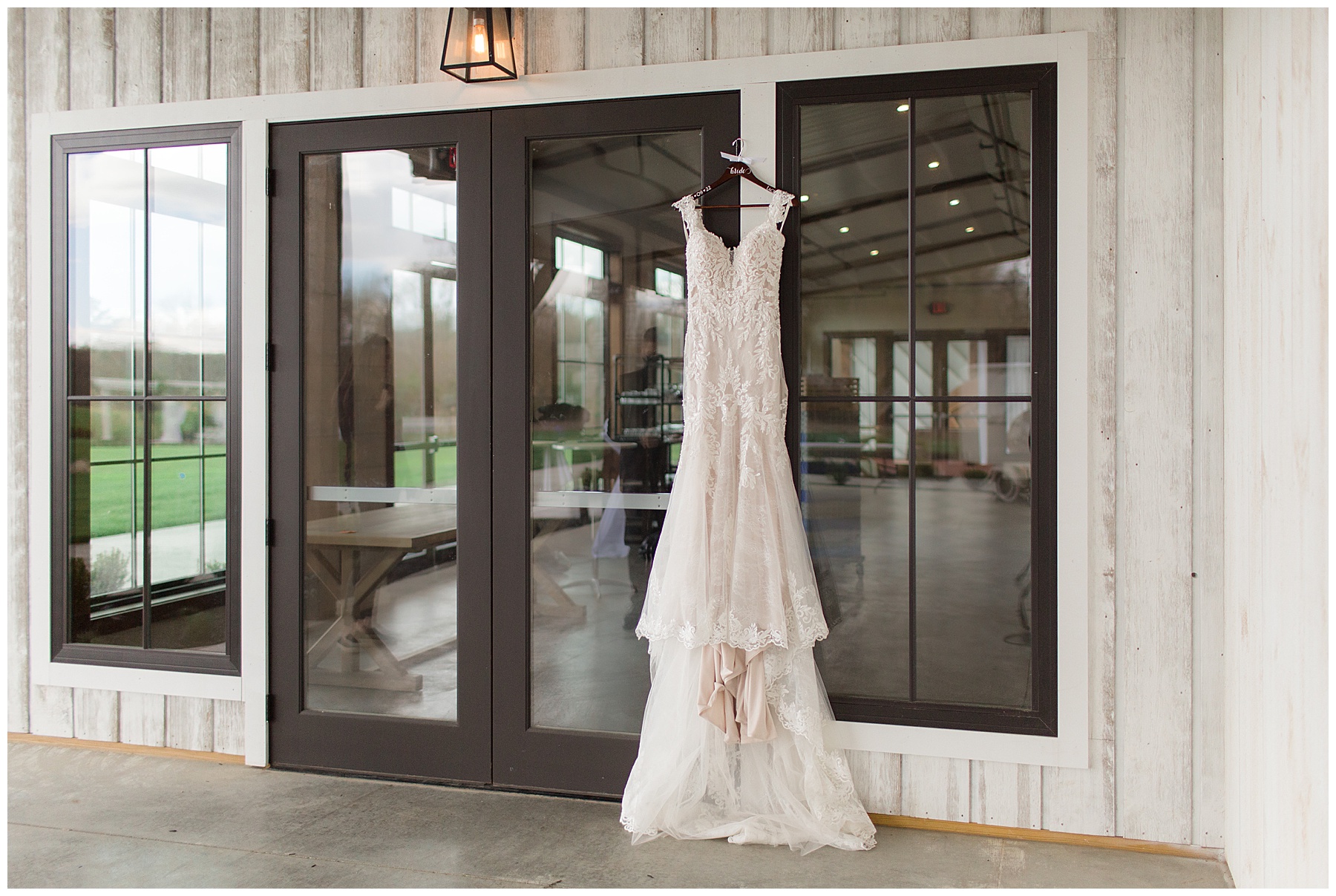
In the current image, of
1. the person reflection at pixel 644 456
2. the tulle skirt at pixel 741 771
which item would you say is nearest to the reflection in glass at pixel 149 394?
the person reflection at pixel 644 456

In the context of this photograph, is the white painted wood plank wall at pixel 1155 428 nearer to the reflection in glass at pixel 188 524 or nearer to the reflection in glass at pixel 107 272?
the reflection in glass at pixel 188 524

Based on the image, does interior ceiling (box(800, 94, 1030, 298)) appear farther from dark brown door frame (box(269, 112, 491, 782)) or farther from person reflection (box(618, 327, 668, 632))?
dark brown door frame (box(269, 112, 491, 782))

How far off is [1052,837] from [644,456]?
5.43 feet

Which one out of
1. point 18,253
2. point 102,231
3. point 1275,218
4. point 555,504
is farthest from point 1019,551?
point 18,253

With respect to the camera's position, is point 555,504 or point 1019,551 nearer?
point 1019,551

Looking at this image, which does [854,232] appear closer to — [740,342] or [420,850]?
[740,342]

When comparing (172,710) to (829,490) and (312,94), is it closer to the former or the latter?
(312,94)

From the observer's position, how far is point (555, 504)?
3.02m

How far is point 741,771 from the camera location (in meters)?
2.75

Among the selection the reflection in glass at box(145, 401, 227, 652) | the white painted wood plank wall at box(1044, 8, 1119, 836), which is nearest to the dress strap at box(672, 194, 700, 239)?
the white painted wood plank wall at box(1044, 8, 1119, 836)

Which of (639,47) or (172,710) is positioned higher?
(639,47)

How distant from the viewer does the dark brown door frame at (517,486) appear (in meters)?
2.98

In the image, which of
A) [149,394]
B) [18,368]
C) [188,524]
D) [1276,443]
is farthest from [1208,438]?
[18,368]

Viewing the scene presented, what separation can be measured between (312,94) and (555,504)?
1.67 metres
